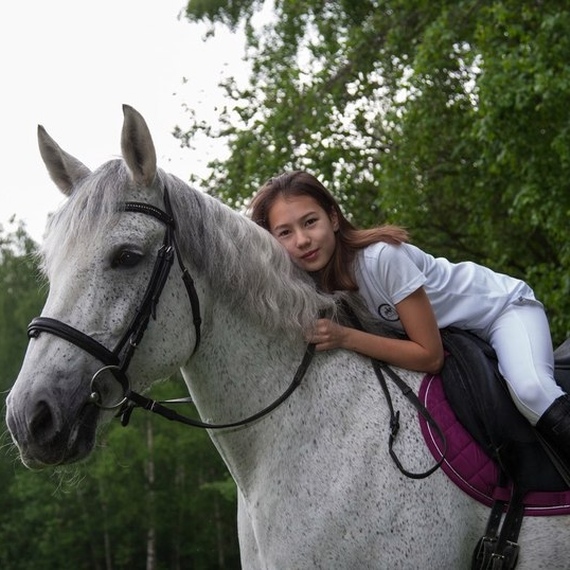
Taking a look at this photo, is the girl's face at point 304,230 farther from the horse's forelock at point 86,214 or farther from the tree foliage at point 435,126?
the tree foliage at point 435,126

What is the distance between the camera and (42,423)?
111 inches

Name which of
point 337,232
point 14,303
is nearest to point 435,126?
point 337,232

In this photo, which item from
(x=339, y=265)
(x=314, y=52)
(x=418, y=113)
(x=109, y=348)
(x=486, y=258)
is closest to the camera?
(x=109, y=348)

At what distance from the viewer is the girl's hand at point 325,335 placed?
11.1 feet

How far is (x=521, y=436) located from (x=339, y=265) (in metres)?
0.96

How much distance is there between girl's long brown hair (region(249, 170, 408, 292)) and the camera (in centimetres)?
357

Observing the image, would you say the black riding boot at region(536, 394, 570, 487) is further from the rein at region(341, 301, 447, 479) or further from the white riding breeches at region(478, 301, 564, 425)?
the rein at region(341, 301, 447, 479)

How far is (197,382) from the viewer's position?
3371mm

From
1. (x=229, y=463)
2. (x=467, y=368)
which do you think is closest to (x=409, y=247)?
(x=467, y=368)

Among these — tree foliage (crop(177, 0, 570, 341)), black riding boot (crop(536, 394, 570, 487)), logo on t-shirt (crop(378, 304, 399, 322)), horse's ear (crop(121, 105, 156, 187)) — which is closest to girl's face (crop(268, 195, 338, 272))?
logo on t-shirt (crop(378, 304, 399, 322))

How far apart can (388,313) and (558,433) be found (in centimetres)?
78

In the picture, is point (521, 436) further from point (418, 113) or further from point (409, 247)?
point (418, 113)

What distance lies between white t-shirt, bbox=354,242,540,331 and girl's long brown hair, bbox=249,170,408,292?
0.04 m

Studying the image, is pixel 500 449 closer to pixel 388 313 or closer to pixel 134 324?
pixel 388 313
